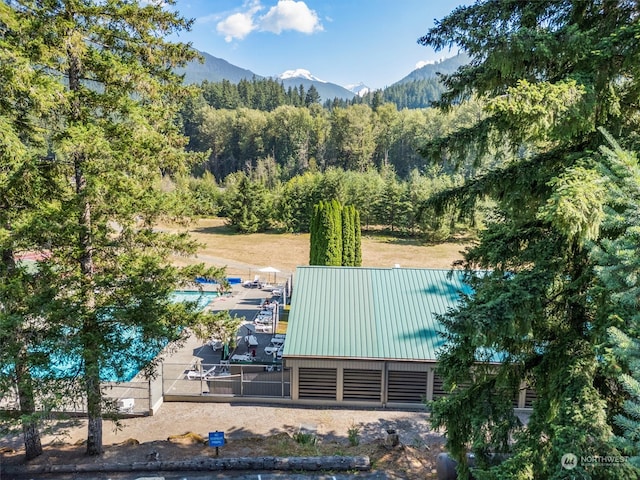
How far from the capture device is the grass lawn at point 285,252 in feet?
119

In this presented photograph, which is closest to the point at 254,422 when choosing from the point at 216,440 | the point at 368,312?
the point at 216,440

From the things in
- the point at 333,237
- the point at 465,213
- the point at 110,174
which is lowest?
the point at 333,237

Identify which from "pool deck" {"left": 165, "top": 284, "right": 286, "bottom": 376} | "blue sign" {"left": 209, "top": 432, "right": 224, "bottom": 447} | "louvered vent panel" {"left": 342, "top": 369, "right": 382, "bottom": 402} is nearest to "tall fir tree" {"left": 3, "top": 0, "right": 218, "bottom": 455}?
"blue sign" {"left": 209, "top": 432, "right": 224, "bottom": 447}

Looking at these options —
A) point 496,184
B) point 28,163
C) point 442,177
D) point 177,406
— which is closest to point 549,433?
point 496,184

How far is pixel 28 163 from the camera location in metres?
7.93

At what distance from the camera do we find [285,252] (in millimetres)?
41188

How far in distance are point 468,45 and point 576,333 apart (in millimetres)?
4193

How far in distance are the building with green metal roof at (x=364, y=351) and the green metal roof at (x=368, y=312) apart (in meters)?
0.03

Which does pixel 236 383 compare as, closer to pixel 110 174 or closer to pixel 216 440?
pixel 216 440

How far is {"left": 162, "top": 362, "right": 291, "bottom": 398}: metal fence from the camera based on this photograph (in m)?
14.1

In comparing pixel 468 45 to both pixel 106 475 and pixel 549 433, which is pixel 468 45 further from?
pixel 106 475

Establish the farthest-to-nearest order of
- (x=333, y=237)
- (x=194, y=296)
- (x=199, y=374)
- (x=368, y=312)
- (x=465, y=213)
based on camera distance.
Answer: (x=194, y=296), (x=333, y=237), (x=368, y=312), (x=199, y=374), (x=465, y=213)

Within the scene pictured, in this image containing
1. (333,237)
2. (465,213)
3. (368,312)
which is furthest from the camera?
(333,237)

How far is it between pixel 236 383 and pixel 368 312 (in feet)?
17.4
